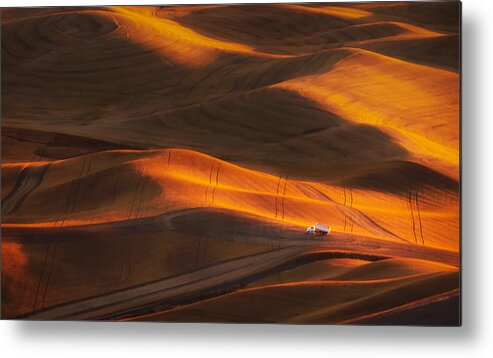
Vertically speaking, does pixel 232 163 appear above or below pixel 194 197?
above

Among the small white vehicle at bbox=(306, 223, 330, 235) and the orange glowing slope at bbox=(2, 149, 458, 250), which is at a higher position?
the orange glowing slope at bbox=(2, 149, 458, 250)

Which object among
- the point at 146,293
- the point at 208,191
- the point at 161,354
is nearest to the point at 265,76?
the point at 208,191

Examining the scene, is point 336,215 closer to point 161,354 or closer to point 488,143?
point 488,143

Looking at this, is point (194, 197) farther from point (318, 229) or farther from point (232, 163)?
point (318, 229)

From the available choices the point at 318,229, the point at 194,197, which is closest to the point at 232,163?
the point at 194,197

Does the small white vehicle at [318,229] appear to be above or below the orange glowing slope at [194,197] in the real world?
below
